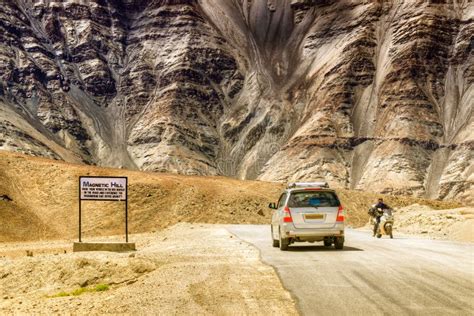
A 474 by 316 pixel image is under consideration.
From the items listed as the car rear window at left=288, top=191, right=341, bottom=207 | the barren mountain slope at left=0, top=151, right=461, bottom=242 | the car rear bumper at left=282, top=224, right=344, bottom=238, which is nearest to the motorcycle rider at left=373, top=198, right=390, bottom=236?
the car rear window at left=288, top=191, right=341, bottom=207

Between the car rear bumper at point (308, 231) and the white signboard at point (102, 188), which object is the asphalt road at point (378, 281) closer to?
the car rear bumper at point (308, 231)

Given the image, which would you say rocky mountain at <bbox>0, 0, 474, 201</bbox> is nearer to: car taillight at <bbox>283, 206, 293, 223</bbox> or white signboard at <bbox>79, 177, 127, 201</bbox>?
white signboard at <bbox>79, 177, 127, 201</bbox>

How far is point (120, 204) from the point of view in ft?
158

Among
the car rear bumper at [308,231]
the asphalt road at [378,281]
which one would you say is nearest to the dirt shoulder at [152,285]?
the asphalt road at [378,281]

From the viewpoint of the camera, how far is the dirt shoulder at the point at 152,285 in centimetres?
950

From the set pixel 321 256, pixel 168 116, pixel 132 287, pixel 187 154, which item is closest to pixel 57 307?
pixel 132 287

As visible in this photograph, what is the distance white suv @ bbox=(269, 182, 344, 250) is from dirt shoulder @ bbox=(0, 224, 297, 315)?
4.38 ft

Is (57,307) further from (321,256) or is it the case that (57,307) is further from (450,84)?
(450,84)

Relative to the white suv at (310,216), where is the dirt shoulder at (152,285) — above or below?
below

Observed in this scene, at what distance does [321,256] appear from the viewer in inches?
643

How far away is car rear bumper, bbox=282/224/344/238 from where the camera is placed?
18.0 meters

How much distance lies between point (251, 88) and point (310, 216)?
3899 inches

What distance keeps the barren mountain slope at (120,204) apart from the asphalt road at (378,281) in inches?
1107

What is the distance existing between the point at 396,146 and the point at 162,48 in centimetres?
5499
